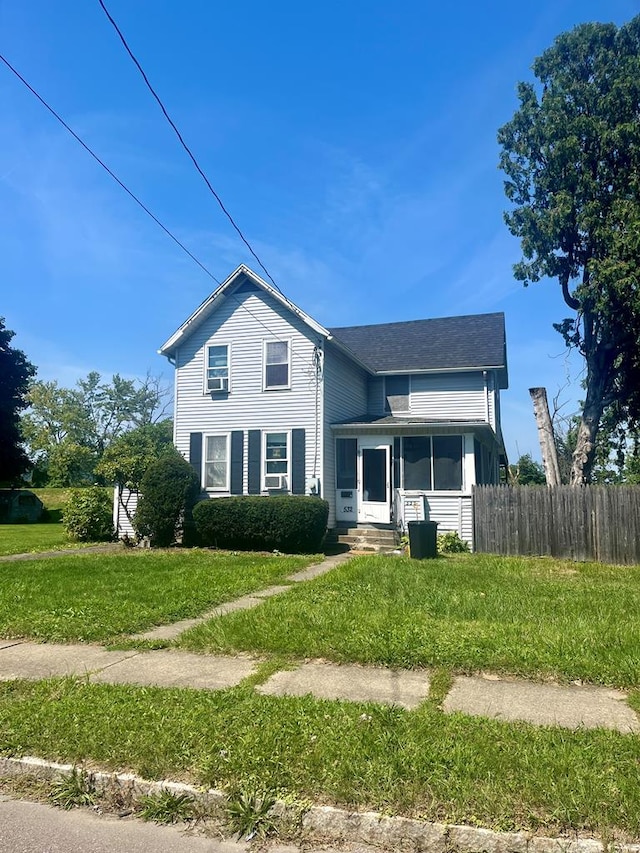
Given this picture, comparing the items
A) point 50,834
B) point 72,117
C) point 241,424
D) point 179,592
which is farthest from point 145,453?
point 50,834

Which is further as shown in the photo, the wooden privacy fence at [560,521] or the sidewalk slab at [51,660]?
the wooden privacy fence at [560,521]

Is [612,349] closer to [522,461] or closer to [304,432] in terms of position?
[304,432]

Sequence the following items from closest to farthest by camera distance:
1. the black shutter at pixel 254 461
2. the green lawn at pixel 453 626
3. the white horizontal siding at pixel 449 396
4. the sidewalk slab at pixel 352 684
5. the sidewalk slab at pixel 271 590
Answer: the sidewalk slab at pixel 352 684 < the green lawn at pixel 453 626 < the sidewalk slab at pixel 271 590 < the black shutter at pixel 254 461 < the white horizontal siding at pixel 449 396

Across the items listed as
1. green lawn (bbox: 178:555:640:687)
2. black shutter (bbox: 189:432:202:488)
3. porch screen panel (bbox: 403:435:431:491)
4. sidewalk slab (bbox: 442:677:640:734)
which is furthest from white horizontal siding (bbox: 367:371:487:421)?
sidewalk slab (bbox: 442:677:640:734)

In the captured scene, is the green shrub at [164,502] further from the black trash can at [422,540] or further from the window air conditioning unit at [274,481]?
the black trash can at [422,540]

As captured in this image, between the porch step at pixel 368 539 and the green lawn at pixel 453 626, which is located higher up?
the porch step at pixel 368 539

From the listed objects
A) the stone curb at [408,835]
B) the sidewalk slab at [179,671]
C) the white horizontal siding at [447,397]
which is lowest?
the stone curb at [408,835]

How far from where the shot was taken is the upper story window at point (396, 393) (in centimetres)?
2122

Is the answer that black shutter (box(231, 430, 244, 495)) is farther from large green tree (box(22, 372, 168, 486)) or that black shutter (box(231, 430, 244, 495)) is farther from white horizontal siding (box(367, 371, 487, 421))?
large green tree (box(22, 372, 168, 486))

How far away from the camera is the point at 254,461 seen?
18016mm

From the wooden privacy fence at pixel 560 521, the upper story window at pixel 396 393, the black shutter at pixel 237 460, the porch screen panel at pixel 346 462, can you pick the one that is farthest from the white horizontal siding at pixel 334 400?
the wooden privacy fence at pixel 560 521

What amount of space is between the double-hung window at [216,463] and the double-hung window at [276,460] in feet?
4.23

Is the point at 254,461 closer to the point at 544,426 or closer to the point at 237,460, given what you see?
the point at 237,460

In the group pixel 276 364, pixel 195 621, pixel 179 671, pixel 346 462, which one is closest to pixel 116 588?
pixel 195 621
